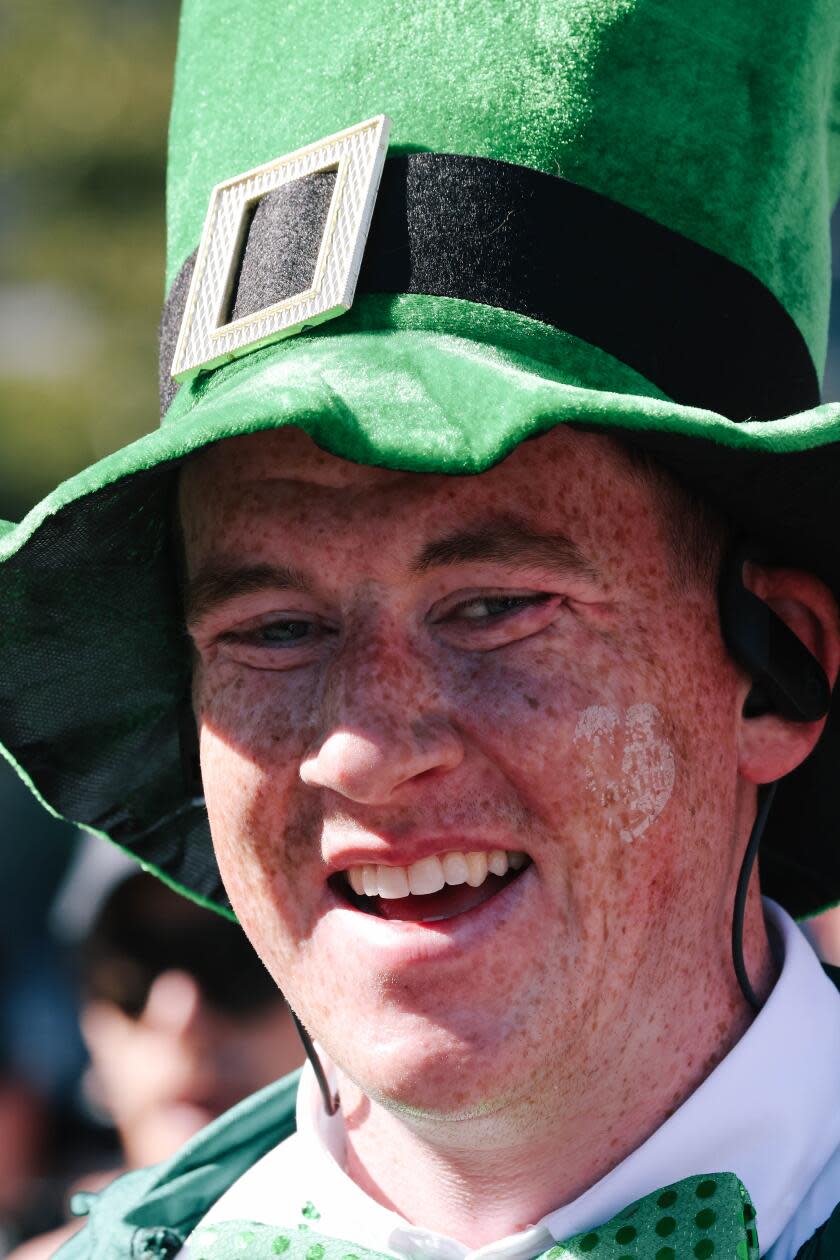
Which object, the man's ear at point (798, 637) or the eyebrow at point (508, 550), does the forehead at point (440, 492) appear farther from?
the man's ear at point (798, 637)

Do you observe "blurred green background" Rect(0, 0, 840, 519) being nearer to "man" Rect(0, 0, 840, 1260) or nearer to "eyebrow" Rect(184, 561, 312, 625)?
"eyebrow" Rect(184, 561, 312, 625)

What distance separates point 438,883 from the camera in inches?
81.0

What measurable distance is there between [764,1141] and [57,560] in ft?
3.85

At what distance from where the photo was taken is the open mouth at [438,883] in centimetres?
205

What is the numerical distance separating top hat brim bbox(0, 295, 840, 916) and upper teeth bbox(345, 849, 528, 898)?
51 cm

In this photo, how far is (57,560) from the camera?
2.31 metres

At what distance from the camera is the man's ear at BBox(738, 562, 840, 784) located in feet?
7.39

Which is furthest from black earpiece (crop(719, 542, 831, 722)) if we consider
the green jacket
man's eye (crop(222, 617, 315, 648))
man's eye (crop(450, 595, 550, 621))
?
the green jacket

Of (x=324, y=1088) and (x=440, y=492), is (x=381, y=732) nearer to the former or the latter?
(x=440, y=492)

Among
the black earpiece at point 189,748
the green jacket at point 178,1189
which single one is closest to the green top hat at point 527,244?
the black earpiece at point 189,748

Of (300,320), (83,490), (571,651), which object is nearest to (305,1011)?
(571,651)

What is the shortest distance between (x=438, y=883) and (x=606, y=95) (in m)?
0.97

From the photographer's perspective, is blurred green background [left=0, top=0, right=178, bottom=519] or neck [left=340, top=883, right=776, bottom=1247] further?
blurred green background [left=0, top=0, right=178, bottom=519]

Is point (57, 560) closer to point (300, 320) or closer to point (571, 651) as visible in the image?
point (300, 320)
